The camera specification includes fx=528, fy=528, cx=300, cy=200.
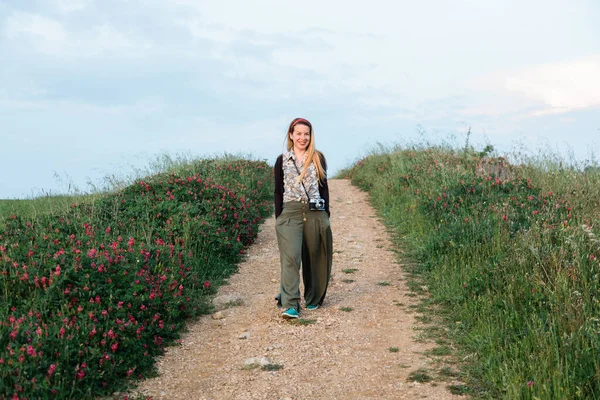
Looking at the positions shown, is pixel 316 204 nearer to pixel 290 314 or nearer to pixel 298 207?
pixel 298 207

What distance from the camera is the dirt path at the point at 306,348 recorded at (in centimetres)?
536

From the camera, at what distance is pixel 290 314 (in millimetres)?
7211

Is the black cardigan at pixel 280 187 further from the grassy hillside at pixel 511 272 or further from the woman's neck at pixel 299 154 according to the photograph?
the grassy hillside at pixel 511 272

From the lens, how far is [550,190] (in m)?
11.7

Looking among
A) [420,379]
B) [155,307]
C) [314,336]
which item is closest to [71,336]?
[155,307]

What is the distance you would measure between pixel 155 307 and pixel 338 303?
274 centimetres

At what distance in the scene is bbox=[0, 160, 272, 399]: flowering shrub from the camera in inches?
202

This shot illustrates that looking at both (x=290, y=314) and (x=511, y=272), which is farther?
→ (x=290, y=314)

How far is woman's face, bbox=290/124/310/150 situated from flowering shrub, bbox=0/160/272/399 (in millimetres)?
2546

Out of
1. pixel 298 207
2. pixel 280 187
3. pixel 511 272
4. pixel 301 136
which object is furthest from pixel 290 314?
pixel 511 272

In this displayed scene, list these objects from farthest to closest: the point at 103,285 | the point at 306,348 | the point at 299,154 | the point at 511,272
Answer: the point at 299,154, the point at 511,272, the point at 103,285, the point at 306,348

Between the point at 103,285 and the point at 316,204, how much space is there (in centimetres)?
294

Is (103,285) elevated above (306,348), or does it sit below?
above

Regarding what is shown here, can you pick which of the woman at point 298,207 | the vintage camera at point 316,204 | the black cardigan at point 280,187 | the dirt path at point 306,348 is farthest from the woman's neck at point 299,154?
the dirt path at point 306,348
